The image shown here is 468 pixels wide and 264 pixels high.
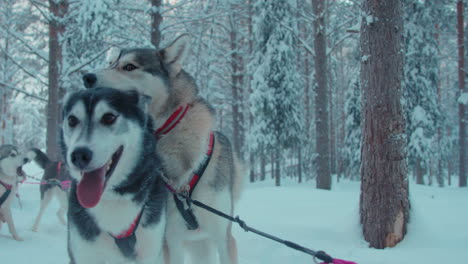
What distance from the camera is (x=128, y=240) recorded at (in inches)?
80.4

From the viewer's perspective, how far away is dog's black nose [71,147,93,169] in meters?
1.63

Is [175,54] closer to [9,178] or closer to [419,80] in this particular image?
[9,178]

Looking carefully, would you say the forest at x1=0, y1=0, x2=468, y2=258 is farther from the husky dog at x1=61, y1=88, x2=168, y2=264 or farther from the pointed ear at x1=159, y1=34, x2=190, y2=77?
the husky dog at x1=61, y1=88, x2=168, y2=264

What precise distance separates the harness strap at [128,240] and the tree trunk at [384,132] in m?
2.99

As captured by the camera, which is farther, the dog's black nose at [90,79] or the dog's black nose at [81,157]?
the dog's black nose at [90,79]

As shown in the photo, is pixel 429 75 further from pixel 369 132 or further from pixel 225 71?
pixel 369 132

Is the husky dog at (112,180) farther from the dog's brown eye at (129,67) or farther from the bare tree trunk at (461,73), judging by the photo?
the bare tree trunk at (461,73)

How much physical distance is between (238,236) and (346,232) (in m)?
1.63

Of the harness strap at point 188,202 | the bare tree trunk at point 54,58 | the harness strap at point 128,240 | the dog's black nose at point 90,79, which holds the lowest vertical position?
the harness strap at point 128,240

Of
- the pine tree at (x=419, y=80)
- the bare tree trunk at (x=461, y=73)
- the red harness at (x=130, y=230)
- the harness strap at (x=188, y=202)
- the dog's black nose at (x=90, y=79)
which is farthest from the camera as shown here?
the pine tree at (x=419, y=80)

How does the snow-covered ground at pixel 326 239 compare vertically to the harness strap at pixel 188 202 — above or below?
below

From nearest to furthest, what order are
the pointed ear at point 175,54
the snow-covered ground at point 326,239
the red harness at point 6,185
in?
the pointed ear at point 175,54 < the snow-covered ground at point 326,239 < the red harness at point 6,185

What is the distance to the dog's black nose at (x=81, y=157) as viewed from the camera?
1.63 m

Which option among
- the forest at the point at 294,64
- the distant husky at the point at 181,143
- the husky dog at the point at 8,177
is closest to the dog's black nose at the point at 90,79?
the distant husky at the point at 181,143
